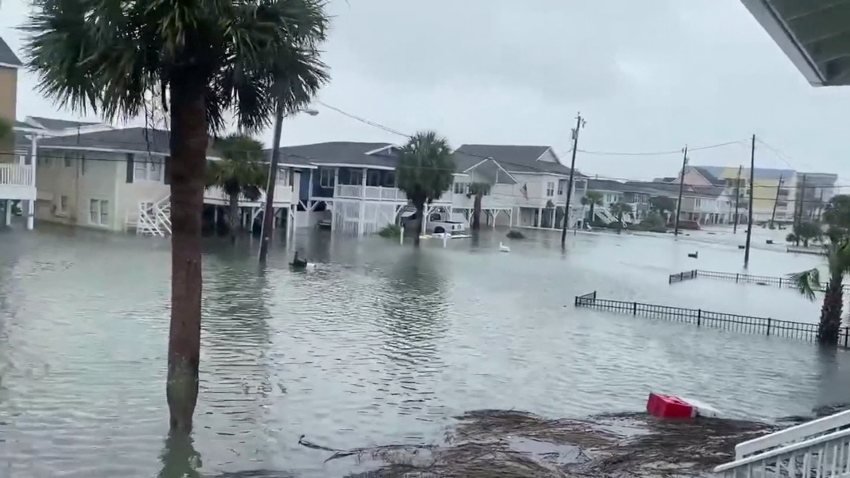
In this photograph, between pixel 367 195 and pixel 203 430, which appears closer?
pixel 203 430

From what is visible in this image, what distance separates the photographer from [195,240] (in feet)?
31.8

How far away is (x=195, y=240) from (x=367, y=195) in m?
50.2

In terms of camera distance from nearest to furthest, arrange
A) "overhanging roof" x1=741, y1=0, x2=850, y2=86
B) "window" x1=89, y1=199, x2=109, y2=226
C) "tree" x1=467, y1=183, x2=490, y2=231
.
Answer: "overhanging roof" x1=741, y1=0, x2=850, y2=86
"window" x1=89, y1=199, x2=109, y2=226
"tree" x1=467, y1=183, x2=490, y2=231

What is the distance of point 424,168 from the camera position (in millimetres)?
53812

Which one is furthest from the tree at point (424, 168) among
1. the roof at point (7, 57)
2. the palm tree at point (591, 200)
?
the palm tree at point (591, 200)

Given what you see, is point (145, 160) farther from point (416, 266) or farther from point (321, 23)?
point (321, 23)

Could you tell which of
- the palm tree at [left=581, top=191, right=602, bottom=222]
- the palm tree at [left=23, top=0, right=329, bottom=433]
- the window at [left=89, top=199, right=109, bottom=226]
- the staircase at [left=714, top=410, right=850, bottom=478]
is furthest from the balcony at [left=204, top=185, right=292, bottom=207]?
the palm tree at [left=581, top=191, right=602, bottom=222]

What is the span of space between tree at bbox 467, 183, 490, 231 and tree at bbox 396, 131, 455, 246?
18.4m

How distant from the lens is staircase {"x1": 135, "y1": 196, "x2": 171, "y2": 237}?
43.3 metres

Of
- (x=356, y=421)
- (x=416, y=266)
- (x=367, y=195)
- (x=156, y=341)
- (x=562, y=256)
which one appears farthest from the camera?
(x=367, y=195)

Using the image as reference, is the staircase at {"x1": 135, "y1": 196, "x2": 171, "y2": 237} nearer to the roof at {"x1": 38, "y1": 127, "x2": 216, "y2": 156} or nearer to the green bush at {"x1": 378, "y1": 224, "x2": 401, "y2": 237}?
the roof at {"x1": 38, "y1": 127, "x2": 216, "y2": 156}

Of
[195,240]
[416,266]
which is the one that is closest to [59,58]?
[195,240]

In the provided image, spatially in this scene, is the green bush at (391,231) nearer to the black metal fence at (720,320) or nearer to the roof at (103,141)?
the roof at (103,141)

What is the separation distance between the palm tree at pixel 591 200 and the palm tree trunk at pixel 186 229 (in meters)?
82.7
